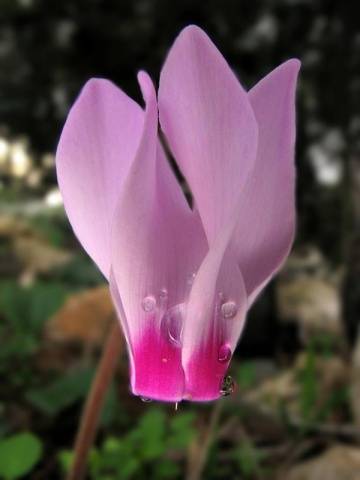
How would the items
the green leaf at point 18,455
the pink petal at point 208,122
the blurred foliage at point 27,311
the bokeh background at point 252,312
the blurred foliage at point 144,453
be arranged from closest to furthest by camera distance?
1. the pink petal at point 208,122
2. the green leaf at point 18,455
3. the blurred foliage at point 144,453
4. the bokeh background at point 252,312
5. the blurred foliage at point 27,311

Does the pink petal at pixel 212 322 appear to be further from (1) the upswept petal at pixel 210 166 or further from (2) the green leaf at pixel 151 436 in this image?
(2) the green leaf at pixel 151 436

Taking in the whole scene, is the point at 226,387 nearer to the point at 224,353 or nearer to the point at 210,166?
the point at 224,353

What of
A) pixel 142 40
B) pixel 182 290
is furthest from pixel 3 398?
pixel 142 40

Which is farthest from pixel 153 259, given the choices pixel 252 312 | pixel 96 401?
pixel 252 312

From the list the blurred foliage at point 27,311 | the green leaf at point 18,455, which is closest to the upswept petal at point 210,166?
the green leaf at point 18,455

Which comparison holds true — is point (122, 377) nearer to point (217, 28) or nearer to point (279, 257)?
point (279, 257)
